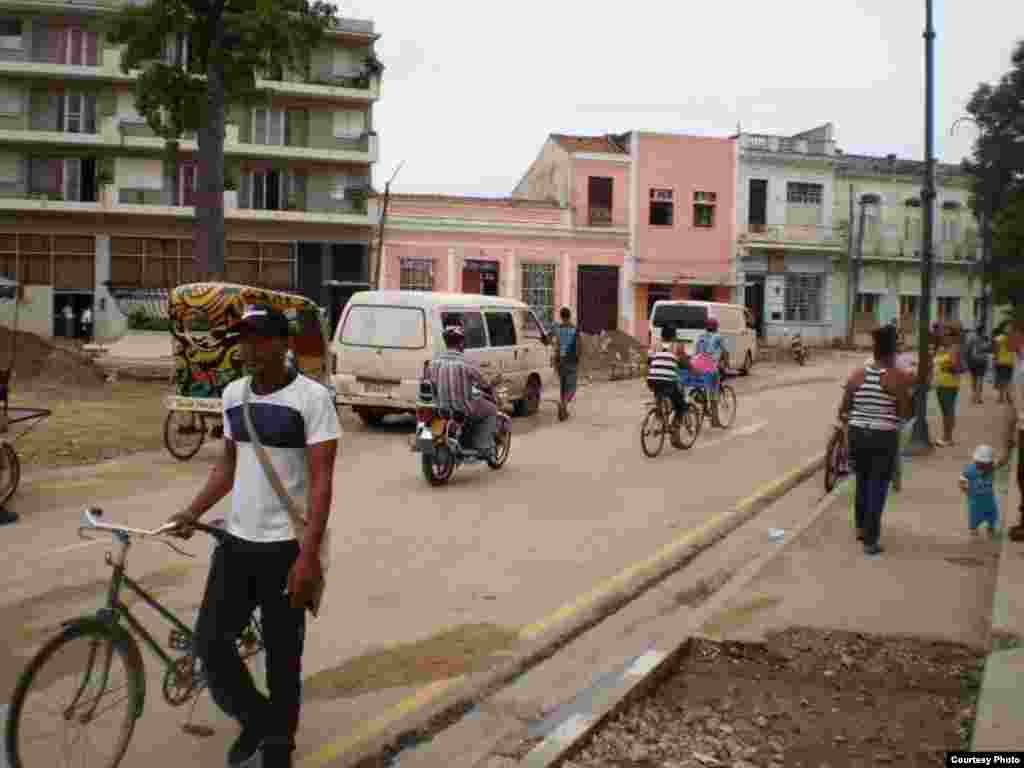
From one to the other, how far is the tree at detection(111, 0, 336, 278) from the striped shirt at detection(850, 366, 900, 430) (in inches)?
738

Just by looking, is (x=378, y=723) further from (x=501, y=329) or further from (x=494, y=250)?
(x=494, y=250)

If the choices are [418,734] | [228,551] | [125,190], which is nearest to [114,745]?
[228,551]

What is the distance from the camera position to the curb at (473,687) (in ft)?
15.3

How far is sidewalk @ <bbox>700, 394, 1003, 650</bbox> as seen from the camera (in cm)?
635

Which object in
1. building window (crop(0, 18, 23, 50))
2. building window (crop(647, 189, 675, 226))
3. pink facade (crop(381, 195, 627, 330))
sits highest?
building window (crop(0, 18, 23, 50))

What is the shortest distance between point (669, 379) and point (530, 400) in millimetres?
5068

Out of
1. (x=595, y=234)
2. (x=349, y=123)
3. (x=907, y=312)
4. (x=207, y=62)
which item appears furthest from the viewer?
(x=907, y=312)

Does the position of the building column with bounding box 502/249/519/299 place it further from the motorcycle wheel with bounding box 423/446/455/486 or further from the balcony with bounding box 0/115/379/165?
the motorcycle wheel with bounding box 423/446/455/486

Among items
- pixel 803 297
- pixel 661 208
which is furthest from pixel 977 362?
pixel 803 297

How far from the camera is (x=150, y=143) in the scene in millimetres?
39188

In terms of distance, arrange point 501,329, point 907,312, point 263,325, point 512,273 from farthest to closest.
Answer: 1. point 907,312
2. point 512,273
3. point 501,329
4. point 263,325

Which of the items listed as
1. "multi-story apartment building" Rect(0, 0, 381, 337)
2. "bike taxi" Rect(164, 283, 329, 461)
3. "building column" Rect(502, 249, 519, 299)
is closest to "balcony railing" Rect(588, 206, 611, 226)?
"building column" Rect(502, 249, 519, 299)

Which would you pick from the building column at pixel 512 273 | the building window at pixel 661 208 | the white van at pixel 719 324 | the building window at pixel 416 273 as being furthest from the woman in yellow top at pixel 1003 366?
the building window at pixel 661 208

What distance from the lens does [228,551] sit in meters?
4.21
